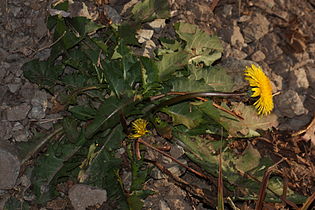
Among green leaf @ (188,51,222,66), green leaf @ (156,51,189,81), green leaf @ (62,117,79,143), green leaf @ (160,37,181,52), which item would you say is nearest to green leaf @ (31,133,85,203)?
green leaf @ (62,117,79,143)

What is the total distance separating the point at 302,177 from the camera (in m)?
3.52

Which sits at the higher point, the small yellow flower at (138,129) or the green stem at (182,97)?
the green stem at (182,97)

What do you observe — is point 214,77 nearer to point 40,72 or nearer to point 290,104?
point 290,104

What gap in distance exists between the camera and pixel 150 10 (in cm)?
337

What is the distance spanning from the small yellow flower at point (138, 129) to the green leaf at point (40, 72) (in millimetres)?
580

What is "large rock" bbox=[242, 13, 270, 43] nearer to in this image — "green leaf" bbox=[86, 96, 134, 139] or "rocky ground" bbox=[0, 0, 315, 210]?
"rocky ground" bbox=[0, 0, 315, 210]

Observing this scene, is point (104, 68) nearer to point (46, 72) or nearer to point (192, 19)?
point (46, 72)

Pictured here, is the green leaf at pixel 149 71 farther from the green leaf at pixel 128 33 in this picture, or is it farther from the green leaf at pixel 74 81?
the green leaf at pixel 74 81

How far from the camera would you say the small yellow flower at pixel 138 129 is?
121 inches

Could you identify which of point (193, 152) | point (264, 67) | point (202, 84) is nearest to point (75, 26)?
point (202, 84)

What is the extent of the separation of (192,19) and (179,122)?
942 mm

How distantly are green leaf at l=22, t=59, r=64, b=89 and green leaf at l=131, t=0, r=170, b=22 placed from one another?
0.69m

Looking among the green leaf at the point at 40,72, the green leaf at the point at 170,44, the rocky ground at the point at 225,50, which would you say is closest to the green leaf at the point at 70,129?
the rocky ground at the point at 225,50

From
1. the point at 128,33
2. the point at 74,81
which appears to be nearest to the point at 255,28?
the point at 128,33
